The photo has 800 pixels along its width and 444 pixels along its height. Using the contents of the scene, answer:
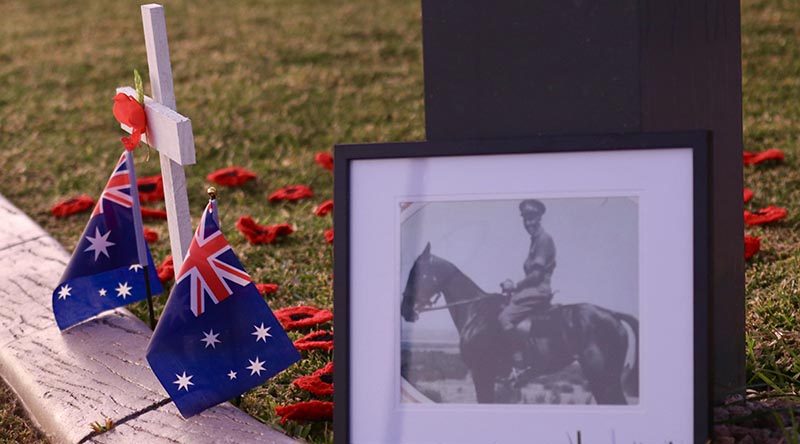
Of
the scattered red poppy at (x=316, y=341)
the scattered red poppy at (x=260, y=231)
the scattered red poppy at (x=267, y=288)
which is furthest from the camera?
the scattered red poppy at (x=260, y=231)

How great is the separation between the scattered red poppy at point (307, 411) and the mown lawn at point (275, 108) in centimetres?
3

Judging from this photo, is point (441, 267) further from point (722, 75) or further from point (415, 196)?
point (722, 75)

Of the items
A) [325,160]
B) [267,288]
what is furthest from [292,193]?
[267,288]

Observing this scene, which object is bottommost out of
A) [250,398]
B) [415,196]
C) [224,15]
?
[250,398]

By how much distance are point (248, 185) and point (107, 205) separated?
1.85m

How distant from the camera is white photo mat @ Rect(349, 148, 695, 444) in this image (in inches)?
91.7

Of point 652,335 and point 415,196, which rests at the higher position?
point 415,196

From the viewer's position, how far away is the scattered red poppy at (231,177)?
521cm

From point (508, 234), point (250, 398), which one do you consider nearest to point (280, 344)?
point (250, 398)

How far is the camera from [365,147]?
247 cm

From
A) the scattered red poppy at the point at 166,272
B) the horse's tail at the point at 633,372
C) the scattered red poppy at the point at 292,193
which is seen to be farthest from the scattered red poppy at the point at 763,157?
the horse's tail at the point at 633,372

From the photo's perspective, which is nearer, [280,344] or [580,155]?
[580,155]

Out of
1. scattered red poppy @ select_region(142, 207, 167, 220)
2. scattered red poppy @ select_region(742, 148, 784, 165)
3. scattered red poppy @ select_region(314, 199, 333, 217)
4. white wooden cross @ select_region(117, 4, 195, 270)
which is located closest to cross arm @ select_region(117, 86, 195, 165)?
white wooden cross @ select_region(117, 4, 195, 270)

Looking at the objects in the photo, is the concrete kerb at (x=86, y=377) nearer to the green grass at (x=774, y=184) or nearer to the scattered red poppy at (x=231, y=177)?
the scattered red poppy at (x=231, y=177)
